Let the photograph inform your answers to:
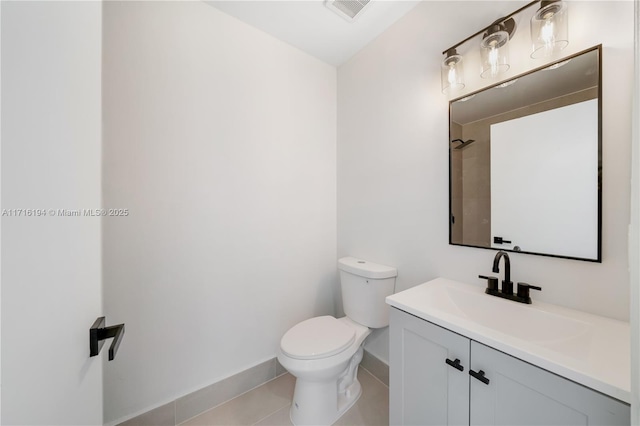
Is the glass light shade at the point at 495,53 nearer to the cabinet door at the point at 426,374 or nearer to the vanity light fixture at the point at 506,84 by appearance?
the vanity light fixture at the point at 506,84

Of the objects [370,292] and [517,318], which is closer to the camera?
[517,318]

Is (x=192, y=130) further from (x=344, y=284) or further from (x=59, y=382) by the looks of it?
(x=344, y=284)

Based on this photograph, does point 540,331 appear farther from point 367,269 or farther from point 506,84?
point 506,84

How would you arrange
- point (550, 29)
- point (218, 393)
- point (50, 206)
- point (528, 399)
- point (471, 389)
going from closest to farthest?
point (50, 206), point (528, 399), point (471, 389), point (550, 29), point (218, 393)

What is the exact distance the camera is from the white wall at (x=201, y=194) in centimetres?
121

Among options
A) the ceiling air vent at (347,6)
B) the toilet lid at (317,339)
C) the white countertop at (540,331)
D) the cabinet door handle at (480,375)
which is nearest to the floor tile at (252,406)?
the toilet lid at (317,339)

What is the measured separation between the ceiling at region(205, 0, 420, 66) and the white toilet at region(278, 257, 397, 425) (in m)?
1.62

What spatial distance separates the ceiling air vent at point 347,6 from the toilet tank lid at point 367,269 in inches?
63.4

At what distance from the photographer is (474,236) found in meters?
1.22

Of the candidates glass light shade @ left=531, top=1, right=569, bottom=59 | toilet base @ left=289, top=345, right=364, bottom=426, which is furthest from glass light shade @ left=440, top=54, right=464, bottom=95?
toilet base @ left=289, top=345, right=364, bottom=426

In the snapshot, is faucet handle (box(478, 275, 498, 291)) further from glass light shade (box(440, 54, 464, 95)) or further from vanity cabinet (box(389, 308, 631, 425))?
glass light shade (box(440, 54, 464, 95))

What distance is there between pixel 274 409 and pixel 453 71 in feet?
7.24

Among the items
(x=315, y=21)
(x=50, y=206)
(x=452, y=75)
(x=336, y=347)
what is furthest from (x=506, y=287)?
(x=315, y=21)

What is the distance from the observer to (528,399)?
2.29ft
